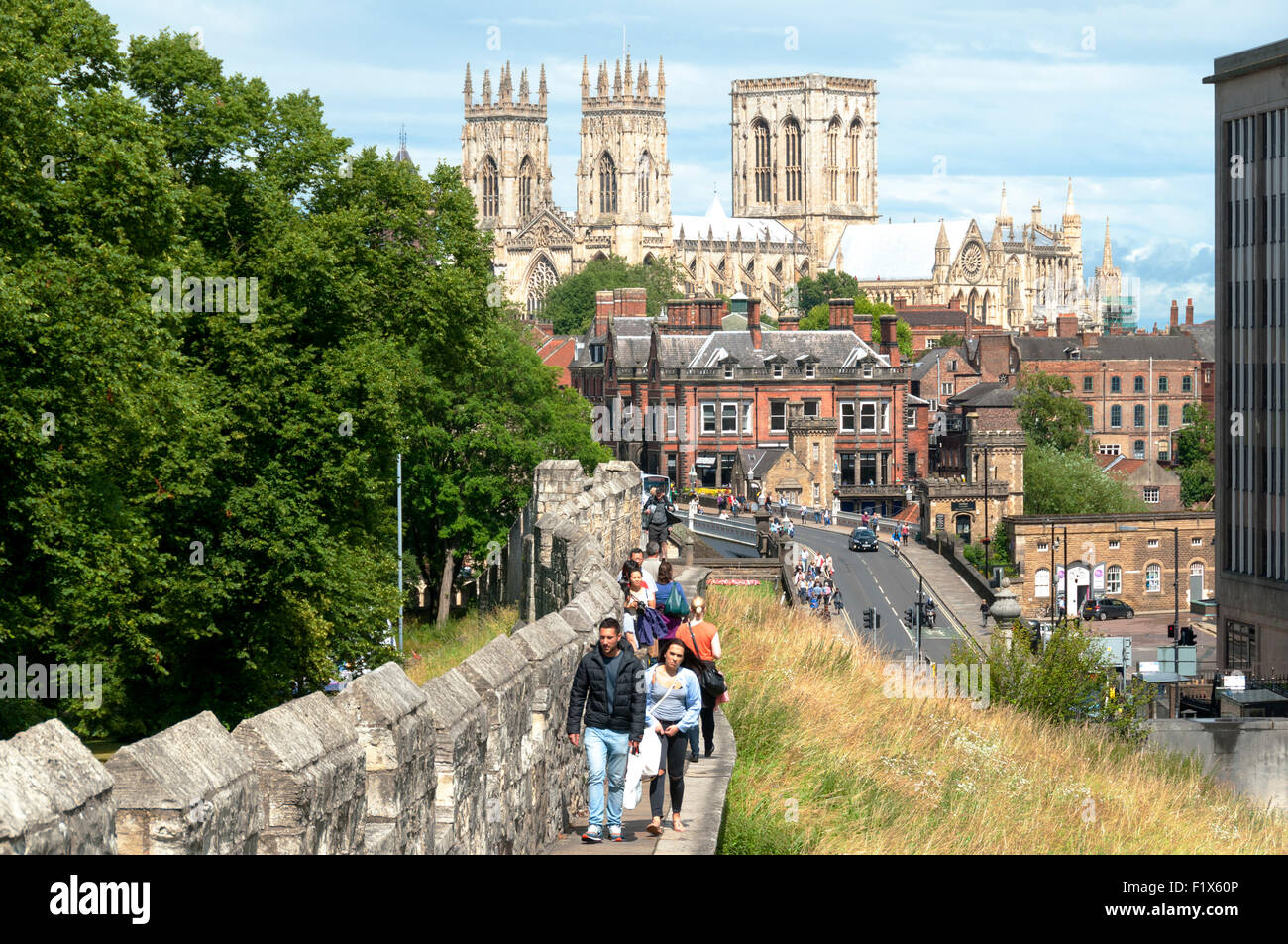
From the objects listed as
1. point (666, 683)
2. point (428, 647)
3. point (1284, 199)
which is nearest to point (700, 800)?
point (666, 683)

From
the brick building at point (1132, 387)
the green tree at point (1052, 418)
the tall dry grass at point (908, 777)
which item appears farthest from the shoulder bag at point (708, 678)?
the brick building at point (1132, 387)

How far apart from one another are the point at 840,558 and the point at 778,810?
53604mm

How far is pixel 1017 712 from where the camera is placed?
26172 millimetres

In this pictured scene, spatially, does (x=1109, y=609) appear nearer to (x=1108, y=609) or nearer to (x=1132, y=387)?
(x=1108, y=609)

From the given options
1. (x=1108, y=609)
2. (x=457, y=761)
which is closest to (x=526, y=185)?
(x=1108, y=609)

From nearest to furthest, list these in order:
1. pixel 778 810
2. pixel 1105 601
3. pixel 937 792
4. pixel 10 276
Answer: pixel 778 810
pixel 937 792
pixel 10 276
pixel 1105 601

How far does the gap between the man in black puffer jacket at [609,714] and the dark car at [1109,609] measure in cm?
6606

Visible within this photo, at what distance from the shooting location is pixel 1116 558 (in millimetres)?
79875

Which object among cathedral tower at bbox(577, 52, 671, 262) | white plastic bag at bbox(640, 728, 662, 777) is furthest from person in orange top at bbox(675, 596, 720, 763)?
cathedral tower at bbox(577, 52, 671, 262)
